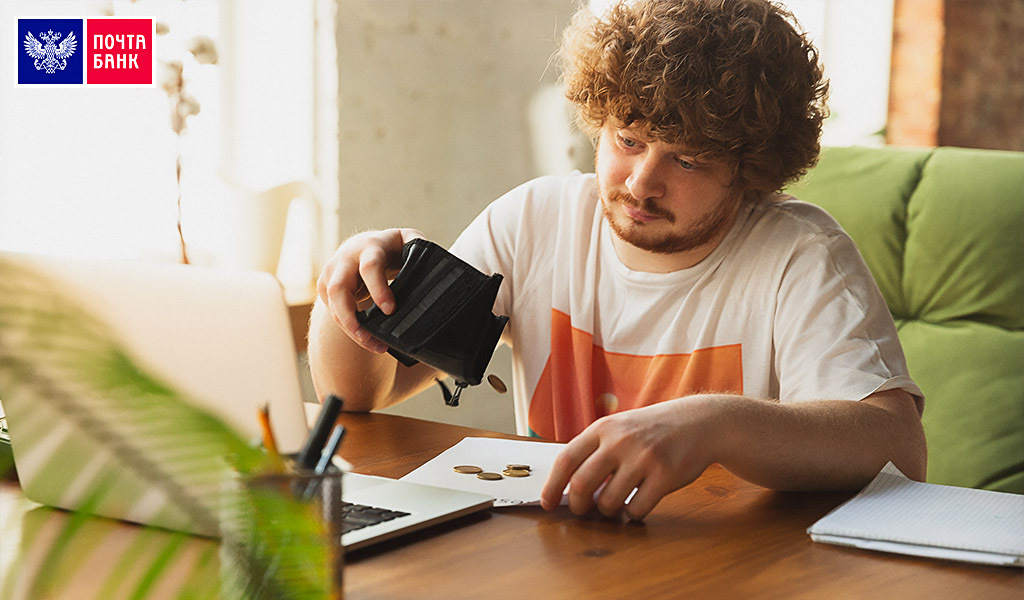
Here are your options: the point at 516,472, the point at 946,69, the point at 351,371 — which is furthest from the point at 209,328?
the point at 946,69

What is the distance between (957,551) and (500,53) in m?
2.12

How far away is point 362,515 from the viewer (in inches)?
30.9

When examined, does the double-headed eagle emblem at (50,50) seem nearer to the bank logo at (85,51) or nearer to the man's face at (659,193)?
the bank logo at (85,51)

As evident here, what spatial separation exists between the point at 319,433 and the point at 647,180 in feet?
3.02

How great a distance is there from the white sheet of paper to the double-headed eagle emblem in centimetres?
144

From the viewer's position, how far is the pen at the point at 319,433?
480 millimetres

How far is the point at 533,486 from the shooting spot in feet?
3.01

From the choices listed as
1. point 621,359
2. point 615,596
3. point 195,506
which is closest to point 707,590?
point 615,596

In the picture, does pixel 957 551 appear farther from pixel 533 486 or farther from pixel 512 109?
pixel 512 109

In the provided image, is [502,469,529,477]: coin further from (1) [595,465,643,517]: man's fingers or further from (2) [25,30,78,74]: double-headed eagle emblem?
(2) [25,30,78,74]: double-headed eagle emblem

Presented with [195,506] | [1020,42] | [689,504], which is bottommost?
Answer: [689,504]

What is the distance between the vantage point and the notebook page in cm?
77

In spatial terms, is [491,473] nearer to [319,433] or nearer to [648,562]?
[648,562]

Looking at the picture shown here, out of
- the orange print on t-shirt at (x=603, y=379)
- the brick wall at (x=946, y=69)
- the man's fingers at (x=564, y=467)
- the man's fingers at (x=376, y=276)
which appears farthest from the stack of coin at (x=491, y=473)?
the brick wall at (x=946, y=69)
